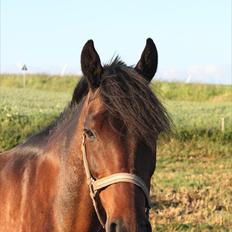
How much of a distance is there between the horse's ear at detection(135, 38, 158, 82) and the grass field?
0.12m

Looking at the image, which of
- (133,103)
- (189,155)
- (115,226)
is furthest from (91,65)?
(189,155)

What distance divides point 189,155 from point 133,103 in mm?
15241

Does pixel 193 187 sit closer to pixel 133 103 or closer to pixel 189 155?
pixel 189 155

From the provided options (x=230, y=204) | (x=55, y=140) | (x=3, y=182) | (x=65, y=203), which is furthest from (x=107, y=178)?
(x=230, y=204)

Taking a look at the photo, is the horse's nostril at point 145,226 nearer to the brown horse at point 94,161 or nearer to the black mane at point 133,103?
the brown horse at point 94,161

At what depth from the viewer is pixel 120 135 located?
114 inches

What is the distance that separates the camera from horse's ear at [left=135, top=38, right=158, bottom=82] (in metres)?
3.25

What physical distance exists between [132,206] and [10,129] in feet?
52.3

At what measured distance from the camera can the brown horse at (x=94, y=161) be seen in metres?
2.86

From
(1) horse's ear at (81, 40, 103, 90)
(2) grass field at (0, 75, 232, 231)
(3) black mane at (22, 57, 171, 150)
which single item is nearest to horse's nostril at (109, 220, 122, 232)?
(3) black mane at (22, 57, 171, 150)

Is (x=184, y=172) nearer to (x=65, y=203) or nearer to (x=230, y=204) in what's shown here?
(x=230, y=204)

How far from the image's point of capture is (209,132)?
1959cm

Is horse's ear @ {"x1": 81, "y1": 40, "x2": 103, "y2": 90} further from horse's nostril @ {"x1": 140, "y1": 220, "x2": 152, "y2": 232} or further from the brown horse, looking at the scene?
horse's nostril @ {"x1": 140, "y1": 220, "x2": 152, "y2": 232}

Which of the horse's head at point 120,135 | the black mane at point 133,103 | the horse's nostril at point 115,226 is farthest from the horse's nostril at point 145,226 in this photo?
the black mane at point 133,103
